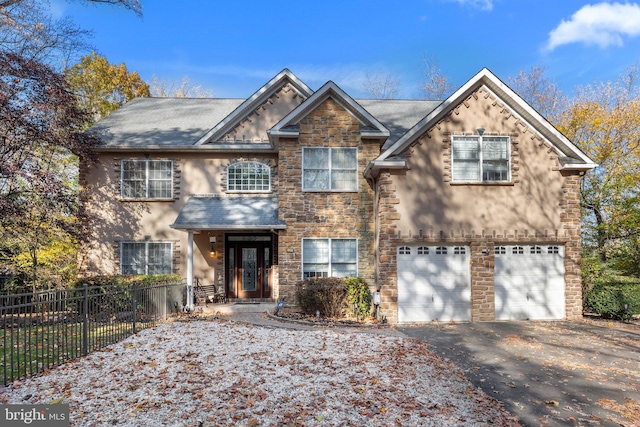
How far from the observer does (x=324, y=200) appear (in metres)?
14.5

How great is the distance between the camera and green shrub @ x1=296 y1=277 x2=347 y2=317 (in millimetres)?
12570

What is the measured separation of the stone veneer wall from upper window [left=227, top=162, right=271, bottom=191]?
2078mm

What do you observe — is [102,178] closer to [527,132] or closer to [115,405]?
[115,405]

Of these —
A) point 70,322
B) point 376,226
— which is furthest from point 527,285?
point 70,322

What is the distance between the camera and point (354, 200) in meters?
14.7

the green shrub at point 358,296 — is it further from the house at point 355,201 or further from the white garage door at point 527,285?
the white garage door at point 527,285

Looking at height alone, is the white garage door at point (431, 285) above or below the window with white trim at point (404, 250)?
below

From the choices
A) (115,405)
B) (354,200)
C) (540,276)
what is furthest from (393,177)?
(115,405)

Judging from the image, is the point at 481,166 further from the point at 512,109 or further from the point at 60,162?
the point at 60,162

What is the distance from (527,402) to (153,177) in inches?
576

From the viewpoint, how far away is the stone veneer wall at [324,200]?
14.3 m

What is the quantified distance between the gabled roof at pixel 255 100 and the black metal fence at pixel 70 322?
6.01m

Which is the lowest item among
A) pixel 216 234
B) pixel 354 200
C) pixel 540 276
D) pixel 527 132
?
pixel 540 276

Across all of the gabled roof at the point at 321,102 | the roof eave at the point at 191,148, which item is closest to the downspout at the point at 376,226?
the gabled roof at the point at 321,102
